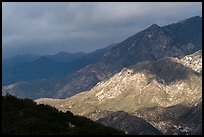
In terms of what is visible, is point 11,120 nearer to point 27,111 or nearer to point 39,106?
point 27,111

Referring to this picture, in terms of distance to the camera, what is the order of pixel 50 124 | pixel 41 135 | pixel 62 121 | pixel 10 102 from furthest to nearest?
pixel 10 102 < pixel 62 121 < pixel 50 124 < pixel 41 135

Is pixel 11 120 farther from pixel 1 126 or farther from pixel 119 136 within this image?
pixel 119 136

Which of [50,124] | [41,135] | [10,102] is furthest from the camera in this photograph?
[10,102]

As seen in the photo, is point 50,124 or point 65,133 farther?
point 50,124


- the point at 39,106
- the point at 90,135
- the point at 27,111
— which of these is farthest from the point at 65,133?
the point at 39,106

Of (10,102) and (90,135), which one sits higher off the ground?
(10,102)

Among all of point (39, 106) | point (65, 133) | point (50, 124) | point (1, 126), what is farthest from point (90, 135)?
point (39, 106)
